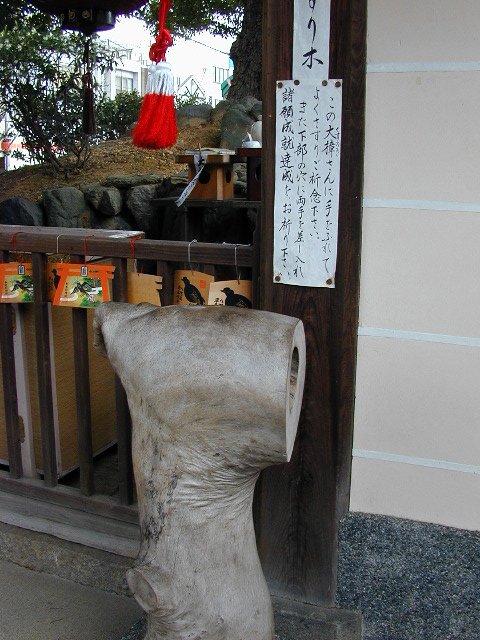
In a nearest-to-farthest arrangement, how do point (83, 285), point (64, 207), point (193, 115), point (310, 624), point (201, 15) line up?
1. point (310, 624)
2. point (83, 285)
3. point (64, 207)
4. point (193, 115)
5. point (201, 15)

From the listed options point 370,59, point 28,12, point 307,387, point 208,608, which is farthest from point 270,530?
point 28,12

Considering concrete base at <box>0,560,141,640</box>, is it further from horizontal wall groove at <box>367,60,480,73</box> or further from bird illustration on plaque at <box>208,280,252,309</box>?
horizontal wall groove at <box>367,60,480,73</box>

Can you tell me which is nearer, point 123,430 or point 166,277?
point 166,277

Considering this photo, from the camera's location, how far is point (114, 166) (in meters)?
10.0

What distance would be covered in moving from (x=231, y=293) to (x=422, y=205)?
2.67ft

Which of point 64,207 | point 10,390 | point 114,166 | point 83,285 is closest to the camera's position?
point 83,285

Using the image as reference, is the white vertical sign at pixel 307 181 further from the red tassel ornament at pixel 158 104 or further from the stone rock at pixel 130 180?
the stone rock at pixel 130 180

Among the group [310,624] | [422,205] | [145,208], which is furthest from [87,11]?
[310,624]

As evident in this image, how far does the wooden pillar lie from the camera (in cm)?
237

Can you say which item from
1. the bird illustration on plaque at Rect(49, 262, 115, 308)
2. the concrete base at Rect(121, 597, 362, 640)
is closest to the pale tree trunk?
the bird illustration on plaque at Rect(49, 262, 115, 308)

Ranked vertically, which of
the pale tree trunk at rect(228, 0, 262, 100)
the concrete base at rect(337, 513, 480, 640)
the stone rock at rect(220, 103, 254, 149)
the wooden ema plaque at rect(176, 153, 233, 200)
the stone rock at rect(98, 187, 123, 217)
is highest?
the pale tree trunk at rect(228, 0, 262, 100)

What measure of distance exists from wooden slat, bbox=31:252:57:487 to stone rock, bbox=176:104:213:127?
7.97 metres

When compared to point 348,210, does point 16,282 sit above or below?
below

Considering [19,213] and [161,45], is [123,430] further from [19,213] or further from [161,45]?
[19,213]
